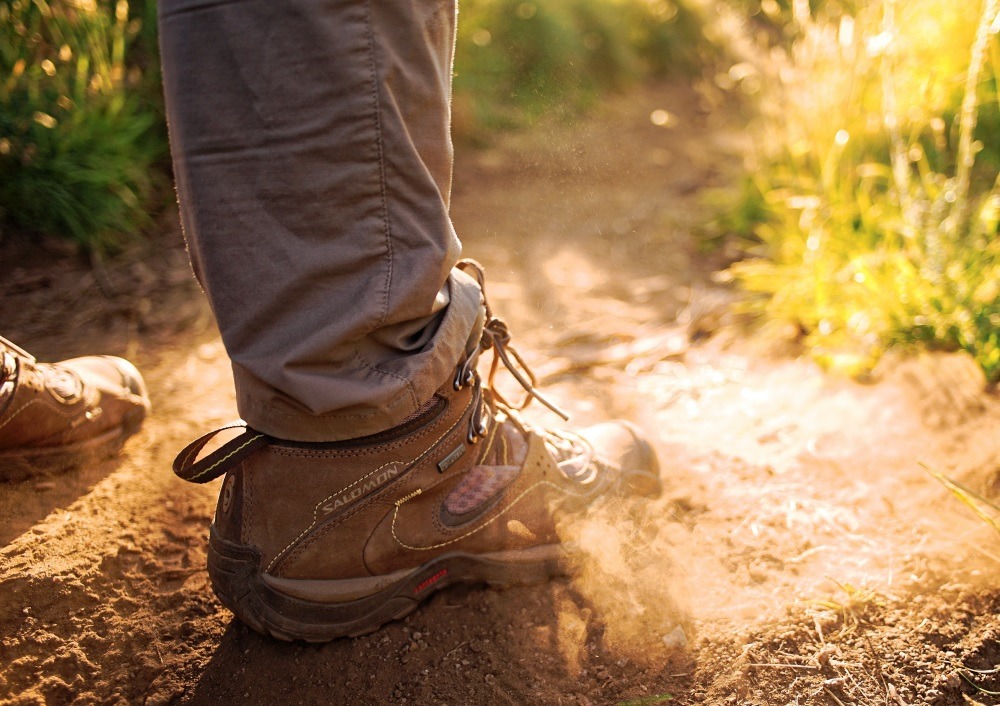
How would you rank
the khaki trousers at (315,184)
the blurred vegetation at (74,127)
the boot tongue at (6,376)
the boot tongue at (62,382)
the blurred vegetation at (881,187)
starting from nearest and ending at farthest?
1. the khaki trousers at (315,184)
2. the boot tongue at (6,376)
3. the boot tongue at (62,382)
4. the blurred vegetation at (881,187)
5. the blurred vegetation at (74,127)

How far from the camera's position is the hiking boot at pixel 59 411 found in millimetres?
1405

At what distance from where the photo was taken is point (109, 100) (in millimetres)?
2949

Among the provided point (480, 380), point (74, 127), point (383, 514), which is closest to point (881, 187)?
point (480, 380)

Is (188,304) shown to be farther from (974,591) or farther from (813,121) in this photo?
(813,121)

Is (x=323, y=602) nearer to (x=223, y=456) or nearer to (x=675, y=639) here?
(x=223, y=456)

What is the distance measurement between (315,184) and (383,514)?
57cm

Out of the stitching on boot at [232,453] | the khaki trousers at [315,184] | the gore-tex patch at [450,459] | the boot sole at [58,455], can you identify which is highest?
the khaki trousers at [315,184]

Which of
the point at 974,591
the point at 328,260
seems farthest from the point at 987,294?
the point at 328,260

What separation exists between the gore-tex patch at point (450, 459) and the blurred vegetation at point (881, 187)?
135 cm

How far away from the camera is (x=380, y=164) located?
95 cm

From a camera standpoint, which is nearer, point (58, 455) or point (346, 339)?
point (346, 339)

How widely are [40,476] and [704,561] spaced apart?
55.2 inches

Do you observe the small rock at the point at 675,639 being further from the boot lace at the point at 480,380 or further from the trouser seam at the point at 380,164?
the trouser seam at the point at 380,164

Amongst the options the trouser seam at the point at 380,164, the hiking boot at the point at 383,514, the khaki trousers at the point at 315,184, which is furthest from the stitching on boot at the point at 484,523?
the trouser seam at the point at 380,164
